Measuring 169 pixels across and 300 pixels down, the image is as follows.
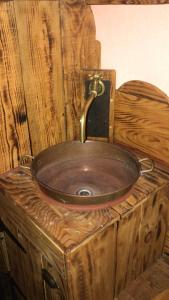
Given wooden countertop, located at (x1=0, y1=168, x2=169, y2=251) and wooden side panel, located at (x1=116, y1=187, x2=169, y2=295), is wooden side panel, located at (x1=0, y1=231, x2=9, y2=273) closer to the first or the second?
wooden countertop, located at (x1=0, y1=168, x2=169, y2=251)

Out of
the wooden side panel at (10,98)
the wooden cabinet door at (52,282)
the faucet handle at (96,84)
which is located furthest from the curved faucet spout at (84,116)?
the wooden cabinet door at (52,282)

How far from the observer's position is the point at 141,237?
125cm

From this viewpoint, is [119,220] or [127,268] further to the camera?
[127,268]

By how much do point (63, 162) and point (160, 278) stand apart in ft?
2.50

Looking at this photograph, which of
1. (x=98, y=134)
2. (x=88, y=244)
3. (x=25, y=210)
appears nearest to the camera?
(x=88, y=244)

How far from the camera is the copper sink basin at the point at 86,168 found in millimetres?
1295

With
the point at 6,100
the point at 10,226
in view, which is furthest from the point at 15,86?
the point at 10,226

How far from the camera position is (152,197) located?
1185 mm

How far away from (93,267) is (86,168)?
51 centimetres

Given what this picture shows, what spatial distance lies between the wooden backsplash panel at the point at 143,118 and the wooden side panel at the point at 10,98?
0.52 metres

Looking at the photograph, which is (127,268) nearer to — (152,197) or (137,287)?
(137,287)

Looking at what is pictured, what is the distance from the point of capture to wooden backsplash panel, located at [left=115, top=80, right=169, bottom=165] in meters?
1.28

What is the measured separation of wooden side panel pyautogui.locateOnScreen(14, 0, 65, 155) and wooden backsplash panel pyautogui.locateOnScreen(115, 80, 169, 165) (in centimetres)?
33

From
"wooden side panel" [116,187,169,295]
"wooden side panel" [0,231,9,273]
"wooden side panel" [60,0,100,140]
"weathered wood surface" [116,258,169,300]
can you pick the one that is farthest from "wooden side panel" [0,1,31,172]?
"weathered wood surface" [116,258,169,300]
